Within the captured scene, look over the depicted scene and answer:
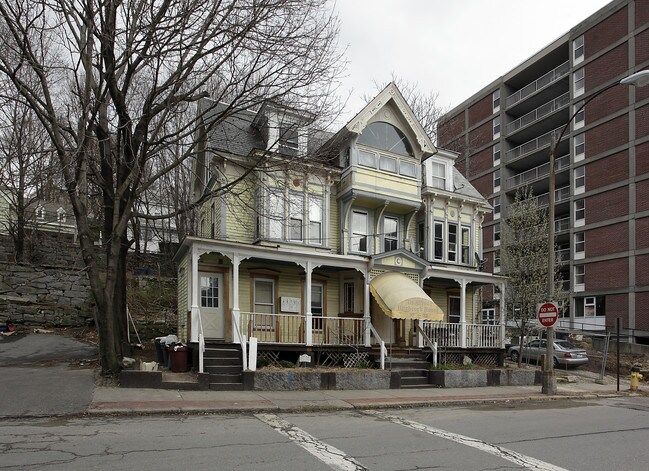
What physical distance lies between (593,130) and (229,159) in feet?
111

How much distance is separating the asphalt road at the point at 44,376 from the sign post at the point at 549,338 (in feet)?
40.9

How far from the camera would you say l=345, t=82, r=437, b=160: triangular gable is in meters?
18.7

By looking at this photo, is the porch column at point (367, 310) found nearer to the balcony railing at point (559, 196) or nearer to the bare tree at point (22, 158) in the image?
the bare tree at point (22, 158)

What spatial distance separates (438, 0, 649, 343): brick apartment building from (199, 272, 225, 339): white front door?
24958 millimetres

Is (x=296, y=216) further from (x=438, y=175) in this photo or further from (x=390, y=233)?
(x=438, y=175)

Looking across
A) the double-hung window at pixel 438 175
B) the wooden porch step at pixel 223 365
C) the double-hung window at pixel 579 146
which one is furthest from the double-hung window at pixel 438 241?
the double-hung window at pixel 579 146

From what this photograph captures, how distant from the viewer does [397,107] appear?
781 inches

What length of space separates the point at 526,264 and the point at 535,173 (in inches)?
1031

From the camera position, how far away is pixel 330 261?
1712 centimetres

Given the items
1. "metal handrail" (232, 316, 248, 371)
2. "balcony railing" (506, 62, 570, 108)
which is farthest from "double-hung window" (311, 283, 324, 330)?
"balcony railing" (506, 62, 570, 108)

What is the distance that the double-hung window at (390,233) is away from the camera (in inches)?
803

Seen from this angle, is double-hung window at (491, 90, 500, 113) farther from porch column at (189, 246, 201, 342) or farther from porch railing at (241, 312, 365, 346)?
porch column at (189, 246, 201, 342)

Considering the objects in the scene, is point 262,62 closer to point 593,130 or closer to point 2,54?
point 2,54

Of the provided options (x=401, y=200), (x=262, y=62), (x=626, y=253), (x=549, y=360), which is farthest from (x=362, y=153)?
(x=626, y=253)
